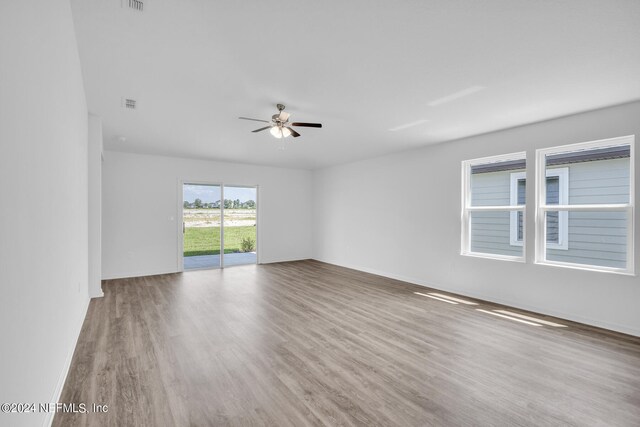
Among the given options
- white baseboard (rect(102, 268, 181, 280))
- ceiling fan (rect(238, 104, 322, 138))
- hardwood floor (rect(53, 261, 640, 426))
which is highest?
ceiling fan (rect(238, 104, 322, 138))

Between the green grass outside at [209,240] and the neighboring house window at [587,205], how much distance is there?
6324 millimetres

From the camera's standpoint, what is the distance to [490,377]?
252cm

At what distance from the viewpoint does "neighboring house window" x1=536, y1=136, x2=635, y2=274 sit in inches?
144

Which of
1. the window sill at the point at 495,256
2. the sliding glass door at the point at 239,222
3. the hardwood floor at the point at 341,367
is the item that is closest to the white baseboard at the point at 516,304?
the hardwood floor at the point at 341,367

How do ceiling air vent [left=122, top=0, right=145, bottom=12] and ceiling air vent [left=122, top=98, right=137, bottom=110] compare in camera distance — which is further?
ceiling air vent [left=122, top=98, right=137, bottom=110]

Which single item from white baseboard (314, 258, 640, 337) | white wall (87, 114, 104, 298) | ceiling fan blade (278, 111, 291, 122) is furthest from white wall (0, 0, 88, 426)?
white baseboard (314, 258, 640, 337)

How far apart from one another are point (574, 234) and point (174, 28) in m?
5.16

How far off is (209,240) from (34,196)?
6.08 m

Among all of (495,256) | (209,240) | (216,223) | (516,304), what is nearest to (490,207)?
(495,256)

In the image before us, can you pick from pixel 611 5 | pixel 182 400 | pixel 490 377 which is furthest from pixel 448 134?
pixel 182 400

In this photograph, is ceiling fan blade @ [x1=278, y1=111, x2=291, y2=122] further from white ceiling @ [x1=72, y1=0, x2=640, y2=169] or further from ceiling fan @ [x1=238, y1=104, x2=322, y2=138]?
white ceiling @ [x1=72, y1=0, x2=640, y2=169]

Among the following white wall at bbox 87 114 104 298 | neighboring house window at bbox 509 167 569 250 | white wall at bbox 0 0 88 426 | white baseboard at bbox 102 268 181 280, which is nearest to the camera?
Result: white wall at bbox 0 0 88 426

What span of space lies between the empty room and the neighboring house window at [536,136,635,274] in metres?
0.03

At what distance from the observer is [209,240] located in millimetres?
7328
